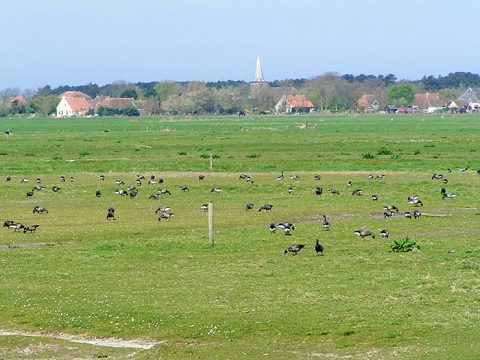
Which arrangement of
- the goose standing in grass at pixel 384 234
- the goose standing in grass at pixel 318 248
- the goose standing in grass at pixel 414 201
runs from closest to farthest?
the goose standing in grass at pixel 318 248 → the goose standing in grass at pixel 384 234 → the goose standing in grass at pixel 414 201

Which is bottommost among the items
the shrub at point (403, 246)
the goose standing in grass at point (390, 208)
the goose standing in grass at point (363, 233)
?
the goose standing in grass at point (390, 208)

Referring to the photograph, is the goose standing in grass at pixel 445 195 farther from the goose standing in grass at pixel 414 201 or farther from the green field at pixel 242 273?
the goose standing in grass at pixel 414 201

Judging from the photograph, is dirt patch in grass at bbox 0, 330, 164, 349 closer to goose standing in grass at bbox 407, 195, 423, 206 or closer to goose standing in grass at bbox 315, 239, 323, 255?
goose standing in grass at bbox 315, 239, 323, 255

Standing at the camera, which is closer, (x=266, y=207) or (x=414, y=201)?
(x=266, y=207)

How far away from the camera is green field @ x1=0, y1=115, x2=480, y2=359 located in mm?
21047

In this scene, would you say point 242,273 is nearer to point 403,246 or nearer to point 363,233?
point 403,246

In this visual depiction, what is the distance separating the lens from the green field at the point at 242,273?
21047mm

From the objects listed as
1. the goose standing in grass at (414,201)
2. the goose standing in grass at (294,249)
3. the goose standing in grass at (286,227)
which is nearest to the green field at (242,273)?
the goose standing in grass at (294,249)

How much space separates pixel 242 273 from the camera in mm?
27922

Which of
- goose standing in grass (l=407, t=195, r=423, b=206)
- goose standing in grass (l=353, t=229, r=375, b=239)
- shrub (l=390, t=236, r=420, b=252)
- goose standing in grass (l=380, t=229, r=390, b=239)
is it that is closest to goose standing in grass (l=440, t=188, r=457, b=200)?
goose standing in grass (l=407, t=195, r=423, b=206)

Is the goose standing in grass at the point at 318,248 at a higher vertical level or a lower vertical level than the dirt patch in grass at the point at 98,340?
higher

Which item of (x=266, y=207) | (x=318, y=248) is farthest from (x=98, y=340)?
(x=266, y=207)

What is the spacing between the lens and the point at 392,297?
2419cm

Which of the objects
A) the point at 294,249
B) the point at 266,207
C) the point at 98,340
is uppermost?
the point at 294,249
